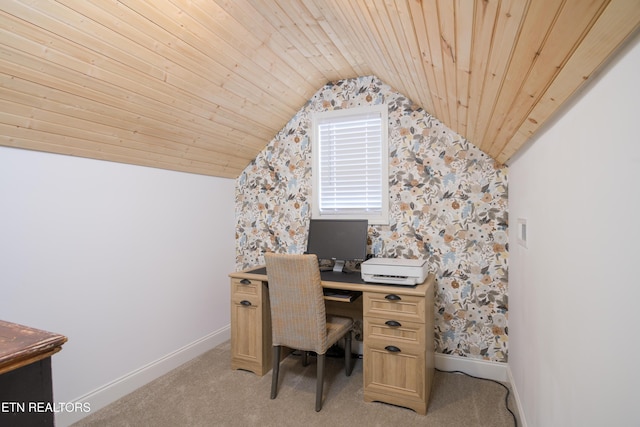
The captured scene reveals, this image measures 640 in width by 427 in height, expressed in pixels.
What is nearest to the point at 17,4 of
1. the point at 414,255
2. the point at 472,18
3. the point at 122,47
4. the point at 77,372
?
the point at 122,47

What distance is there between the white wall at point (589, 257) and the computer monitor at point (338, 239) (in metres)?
1.31

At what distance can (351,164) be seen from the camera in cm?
308

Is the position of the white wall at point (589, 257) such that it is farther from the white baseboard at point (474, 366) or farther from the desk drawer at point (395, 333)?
the white baseboard at point (474, 366)

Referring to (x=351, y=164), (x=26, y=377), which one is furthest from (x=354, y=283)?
(x=26, y=377)

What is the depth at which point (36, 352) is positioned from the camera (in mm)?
737

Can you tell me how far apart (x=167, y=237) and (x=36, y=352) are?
2.15 meters

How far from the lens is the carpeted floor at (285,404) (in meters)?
2.08

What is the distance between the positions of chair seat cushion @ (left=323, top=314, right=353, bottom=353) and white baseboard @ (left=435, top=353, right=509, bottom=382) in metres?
0.85

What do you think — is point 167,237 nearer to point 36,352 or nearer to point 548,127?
point 36,352

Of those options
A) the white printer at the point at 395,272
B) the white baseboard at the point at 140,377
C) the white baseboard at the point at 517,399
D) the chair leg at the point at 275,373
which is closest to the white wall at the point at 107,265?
the white baseboard at the point at 140,377

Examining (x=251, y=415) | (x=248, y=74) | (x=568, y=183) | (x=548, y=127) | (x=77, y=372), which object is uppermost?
(x=248, y=74)

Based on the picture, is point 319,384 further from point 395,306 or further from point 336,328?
point 395,306

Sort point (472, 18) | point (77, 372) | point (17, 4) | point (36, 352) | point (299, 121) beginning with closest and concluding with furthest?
point (36, 352) < point (472, 18) < point (17, 4) < point (77, 372) < point (299, 121)

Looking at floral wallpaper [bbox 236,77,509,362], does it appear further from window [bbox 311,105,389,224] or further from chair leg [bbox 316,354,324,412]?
chair leg [bbox 316,354,324,412]
